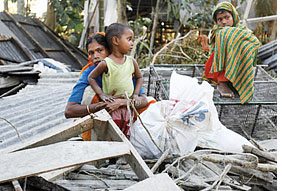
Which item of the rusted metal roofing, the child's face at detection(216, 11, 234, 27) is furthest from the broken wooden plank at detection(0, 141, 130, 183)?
the rusted metal roofing

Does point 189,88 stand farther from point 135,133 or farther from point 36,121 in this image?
point 36,121

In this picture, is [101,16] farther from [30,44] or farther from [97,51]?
[97,51]

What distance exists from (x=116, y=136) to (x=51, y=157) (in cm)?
37

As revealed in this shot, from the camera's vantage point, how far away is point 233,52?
9.32 feet

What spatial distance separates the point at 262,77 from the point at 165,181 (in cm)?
404

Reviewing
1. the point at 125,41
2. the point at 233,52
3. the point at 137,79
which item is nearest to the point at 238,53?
the point at 233,52

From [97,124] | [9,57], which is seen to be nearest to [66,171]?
[97,124]

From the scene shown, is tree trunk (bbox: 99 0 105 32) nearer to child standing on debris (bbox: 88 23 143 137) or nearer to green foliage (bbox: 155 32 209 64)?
green foliage (bbox: 155 32 209 64)

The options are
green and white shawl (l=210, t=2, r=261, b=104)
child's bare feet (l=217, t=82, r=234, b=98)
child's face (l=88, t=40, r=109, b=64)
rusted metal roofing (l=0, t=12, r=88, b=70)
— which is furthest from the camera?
rusted metal roofing (l=0, t=12, r=88, b=70)

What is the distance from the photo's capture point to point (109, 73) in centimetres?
165

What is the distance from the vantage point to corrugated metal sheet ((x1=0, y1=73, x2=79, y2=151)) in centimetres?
233

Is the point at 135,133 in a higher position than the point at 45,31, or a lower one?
lower

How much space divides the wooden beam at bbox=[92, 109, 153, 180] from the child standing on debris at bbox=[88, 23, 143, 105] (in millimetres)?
338

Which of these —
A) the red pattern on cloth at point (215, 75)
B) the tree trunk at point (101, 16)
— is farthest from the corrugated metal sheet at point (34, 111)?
the tree trunk at point (101, 16)
